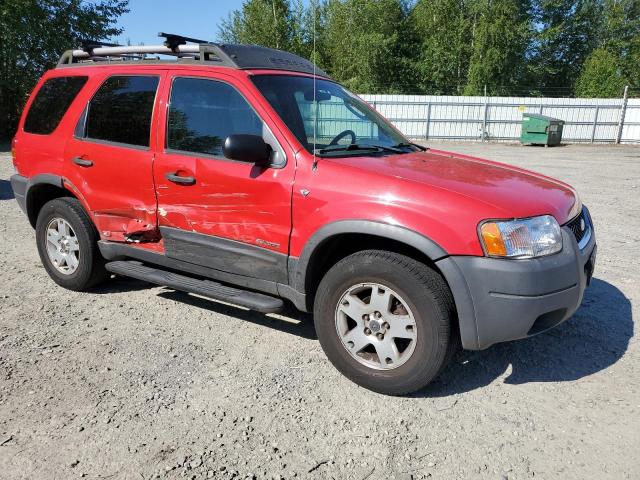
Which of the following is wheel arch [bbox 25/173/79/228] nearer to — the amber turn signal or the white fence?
the amber turn signal

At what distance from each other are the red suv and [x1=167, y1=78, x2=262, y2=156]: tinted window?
0.04ft

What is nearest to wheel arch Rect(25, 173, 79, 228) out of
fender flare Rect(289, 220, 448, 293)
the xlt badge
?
the xlt badge

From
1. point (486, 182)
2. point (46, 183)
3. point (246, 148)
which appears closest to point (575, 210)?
point (486, 182)

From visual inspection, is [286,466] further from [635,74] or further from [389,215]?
[635,74]

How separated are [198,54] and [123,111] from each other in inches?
30.4

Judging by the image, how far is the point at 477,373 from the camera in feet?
11.4

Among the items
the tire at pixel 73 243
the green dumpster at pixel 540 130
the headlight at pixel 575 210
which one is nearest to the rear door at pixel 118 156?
the tire at pixel 73 243

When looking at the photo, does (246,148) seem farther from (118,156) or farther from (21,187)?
(21,187)

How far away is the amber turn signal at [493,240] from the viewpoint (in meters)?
2.79

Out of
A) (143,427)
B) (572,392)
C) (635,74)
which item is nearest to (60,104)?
(143,427)

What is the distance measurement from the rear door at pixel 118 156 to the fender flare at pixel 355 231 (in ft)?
4.41

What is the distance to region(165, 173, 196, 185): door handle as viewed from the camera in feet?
12.1

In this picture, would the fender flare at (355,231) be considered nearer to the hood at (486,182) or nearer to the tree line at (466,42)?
the hood at (486,182)

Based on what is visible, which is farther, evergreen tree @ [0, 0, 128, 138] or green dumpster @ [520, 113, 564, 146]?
green dumpster @ [520, 113, 564, 146]
